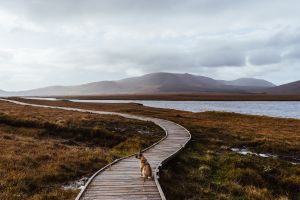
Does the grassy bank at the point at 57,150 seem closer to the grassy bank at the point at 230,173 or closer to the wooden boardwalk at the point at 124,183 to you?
the wooden boardwalk at the point at 124,183

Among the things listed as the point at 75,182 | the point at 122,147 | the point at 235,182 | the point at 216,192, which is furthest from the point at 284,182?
the point at 122,147

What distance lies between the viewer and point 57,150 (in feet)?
79.5

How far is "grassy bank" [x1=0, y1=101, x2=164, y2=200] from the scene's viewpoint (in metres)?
15.9

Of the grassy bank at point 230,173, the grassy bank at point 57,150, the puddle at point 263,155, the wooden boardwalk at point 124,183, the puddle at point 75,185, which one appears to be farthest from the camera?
the puddle at point 263,155

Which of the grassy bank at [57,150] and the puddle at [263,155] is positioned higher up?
the grassy bank at [57,150]

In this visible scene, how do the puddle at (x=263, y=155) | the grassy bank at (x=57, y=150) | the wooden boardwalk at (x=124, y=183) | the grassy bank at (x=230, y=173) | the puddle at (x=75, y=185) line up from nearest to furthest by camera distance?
the wooden boardwalk at (x=124, y=183)
the grassy bank at (x=57, y=150)
the puddle at (x=75, y=185)
the grassy bank at (x=230, y=173)
the puddle at (x=263, y=155)

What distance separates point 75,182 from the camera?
17.5 m

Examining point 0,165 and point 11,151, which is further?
point 11,151

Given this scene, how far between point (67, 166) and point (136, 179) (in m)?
5.73

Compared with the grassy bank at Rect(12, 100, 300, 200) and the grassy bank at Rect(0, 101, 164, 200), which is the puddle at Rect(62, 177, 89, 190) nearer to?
the grassy bank at Rect(0, 101, 164, 200)

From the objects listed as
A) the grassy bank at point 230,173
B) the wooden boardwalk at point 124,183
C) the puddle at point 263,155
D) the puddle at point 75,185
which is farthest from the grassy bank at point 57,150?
the puddle at point 263,155

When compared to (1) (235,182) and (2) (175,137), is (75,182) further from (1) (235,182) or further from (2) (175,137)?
(2) (175,137)

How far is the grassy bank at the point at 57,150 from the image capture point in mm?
15922

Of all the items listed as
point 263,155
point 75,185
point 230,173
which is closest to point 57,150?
point 75,185
